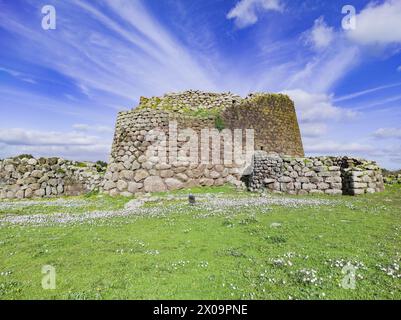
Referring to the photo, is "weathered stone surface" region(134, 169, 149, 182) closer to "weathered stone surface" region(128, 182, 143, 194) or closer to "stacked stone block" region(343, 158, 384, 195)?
"weathered stone surface" region(128, 182, 143, 194)

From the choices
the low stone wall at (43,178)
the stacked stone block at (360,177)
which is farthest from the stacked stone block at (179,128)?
the stacked stone block at (360,177)

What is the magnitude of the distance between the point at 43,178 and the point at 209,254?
21659 mm

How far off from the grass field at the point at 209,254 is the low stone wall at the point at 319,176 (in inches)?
251

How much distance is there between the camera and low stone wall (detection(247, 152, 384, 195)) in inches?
792

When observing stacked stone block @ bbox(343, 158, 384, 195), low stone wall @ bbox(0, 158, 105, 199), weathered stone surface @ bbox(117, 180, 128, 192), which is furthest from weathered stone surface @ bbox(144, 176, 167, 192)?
stacked stone block @ bbox(343, 158, 384, 195)

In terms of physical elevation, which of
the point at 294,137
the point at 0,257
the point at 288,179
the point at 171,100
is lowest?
the point at 0,257

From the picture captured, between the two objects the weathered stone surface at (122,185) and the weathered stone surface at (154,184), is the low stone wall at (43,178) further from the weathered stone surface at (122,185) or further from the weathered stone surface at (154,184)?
the weathered stone surface at (154,184)

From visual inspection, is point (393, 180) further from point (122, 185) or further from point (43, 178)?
point (43, 178)

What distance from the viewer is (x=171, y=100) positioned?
1006 inches

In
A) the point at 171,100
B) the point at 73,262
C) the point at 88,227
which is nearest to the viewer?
the point at 73,262

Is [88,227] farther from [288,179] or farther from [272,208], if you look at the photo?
[288,179]

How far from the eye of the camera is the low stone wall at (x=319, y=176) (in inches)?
792
